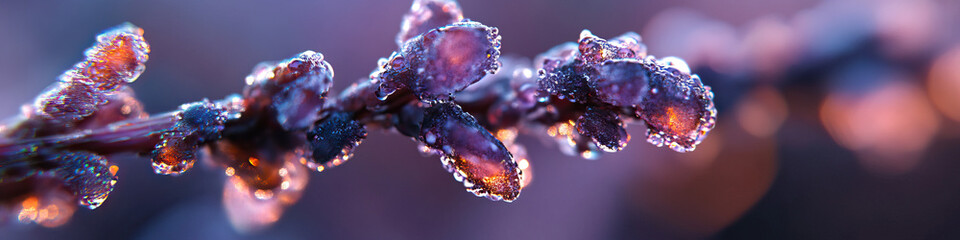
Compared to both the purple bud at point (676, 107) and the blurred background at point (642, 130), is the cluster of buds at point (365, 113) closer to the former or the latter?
the purple bud at point (676, 107)

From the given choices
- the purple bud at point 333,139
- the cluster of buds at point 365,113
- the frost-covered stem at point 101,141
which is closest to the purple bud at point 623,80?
the cluster of buds at point 365,113

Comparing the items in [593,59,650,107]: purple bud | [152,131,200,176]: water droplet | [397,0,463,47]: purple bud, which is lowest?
[593,59,650,107]: purple bud

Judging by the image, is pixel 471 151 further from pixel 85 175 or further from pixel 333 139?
pixel 85 175

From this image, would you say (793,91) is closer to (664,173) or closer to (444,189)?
(664,173)

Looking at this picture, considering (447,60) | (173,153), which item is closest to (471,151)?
(447,60)

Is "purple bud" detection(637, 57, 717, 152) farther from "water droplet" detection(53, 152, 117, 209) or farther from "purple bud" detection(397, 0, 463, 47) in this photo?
"water droplet" detection(53, 152, 117, 209)

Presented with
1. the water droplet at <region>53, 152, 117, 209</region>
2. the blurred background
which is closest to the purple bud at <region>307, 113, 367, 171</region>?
the water droplet at <region>53, 152, 117, 209</region>

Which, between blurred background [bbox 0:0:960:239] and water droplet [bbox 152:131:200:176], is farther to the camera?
blurred background [bbox 0:0:960:239]
